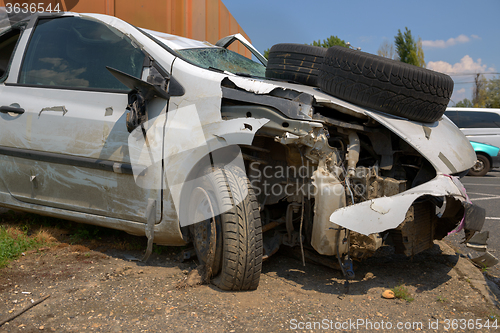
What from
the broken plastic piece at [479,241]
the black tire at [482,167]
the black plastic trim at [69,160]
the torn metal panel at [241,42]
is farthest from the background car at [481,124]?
the black plastic trim at [69,160]

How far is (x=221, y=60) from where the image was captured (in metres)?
3.10

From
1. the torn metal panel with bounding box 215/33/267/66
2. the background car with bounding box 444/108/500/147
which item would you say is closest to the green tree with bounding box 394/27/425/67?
the background car with bounding box 444/108/500/147

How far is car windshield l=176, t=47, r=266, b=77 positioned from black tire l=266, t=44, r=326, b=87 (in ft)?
0.88

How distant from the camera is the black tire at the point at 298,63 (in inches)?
122

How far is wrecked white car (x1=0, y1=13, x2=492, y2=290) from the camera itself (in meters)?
2.18

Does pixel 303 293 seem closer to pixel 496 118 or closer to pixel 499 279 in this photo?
pixel 499 279

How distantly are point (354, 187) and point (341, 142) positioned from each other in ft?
1.04

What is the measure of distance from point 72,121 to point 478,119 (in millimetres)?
10152

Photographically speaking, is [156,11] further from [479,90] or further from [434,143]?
[479,90]

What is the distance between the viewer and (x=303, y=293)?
7.52ft

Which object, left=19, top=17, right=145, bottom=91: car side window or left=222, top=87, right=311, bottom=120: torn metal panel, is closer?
left=222, top=87, right=311, bottom=120: torn metal panel

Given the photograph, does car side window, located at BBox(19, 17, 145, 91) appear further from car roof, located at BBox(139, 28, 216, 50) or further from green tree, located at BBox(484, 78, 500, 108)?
green tree, located at BBox(484, 78, 500, 108)

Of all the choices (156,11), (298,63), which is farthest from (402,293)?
(156,11)

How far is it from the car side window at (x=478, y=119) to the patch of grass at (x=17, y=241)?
32.8ft
